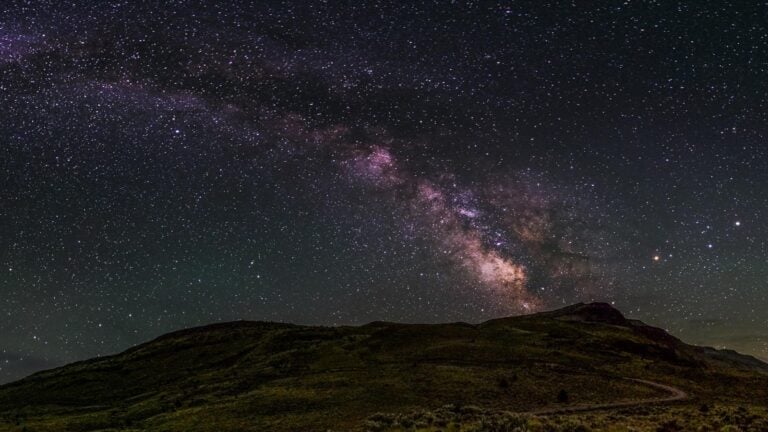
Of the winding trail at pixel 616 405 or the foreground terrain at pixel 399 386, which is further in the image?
the winding trail at pixel 616 405

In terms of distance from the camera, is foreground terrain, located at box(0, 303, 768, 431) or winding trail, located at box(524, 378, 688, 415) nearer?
foreground terrain, located at box(0, 303, 768, 431)

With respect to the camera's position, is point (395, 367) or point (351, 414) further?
point (395, 367)

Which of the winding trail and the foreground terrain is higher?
the foreground terrain

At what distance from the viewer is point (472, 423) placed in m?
30.3

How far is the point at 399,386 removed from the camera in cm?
5281

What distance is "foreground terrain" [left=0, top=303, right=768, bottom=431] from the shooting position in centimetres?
3778

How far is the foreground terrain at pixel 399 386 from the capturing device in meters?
37.8

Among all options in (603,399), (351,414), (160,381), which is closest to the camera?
(351,414)

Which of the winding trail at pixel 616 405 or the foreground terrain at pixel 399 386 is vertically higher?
the foreground terrain at pixel 399 386

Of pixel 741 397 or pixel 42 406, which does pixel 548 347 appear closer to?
pixel 741 397

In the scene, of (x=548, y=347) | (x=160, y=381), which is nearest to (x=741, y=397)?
(x=548, y=347)

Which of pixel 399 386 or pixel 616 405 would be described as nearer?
pixel 616 405

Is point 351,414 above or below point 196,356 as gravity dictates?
below

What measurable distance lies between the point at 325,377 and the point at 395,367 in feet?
29.0
